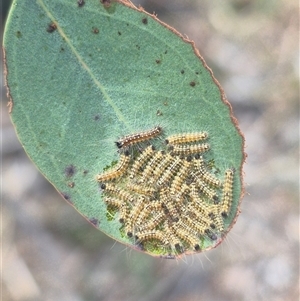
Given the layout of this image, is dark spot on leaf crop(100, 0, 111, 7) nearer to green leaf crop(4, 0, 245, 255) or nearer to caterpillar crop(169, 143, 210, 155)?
green leaf crop(4, 0, 245, 255)

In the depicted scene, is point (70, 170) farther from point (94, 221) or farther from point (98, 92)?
point (98, 92)

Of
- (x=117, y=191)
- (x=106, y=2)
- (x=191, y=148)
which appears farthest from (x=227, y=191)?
(x=106, y=2)

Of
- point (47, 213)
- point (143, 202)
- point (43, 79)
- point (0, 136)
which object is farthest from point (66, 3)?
point (47, 213)

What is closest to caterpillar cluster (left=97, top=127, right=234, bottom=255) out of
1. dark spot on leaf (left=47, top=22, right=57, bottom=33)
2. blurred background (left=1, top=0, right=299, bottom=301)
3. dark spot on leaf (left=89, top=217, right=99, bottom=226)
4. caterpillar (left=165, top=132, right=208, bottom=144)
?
caterpillar (left=165, top=132, right=208, bottom=144)

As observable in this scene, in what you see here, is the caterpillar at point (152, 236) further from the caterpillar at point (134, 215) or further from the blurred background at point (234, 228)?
the blurred background at point (234, 228)

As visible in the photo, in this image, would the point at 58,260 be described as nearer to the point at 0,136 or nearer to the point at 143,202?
the point at 0,136

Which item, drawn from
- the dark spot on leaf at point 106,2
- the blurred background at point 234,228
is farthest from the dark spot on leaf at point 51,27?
the blurred background at point 234,228
